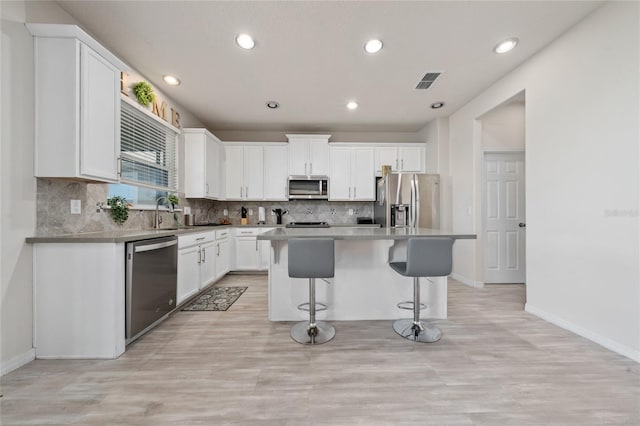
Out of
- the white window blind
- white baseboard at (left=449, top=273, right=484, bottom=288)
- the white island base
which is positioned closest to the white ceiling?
the white window blind

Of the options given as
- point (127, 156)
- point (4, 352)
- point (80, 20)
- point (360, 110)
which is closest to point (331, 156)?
point (360, 110)

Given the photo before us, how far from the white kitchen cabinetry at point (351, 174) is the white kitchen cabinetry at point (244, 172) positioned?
1425 mm

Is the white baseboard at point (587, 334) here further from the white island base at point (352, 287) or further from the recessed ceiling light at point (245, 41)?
the recessed ceiling light at point (245, 41)

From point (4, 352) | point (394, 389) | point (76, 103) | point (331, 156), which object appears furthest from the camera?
point (331, 156)

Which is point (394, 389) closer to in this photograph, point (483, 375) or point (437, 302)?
point (483, 375)

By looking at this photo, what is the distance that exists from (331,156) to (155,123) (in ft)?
9.65

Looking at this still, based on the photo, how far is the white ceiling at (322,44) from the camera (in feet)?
7.03

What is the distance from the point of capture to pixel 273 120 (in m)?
4.72

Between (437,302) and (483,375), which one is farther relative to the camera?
(437,302)

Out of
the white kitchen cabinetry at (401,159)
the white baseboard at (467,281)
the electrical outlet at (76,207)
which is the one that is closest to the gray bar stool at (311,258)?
the electrical outlet at (76,207)

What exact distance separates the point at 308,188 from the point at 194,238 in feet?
7.87

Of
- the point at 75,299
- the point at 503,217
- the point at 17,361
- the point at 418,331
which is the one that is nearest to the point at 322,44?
the point at 418,331

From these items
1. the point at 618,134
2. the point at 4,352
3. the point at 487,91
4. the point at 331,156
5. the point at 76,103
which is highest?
the point at 487,91

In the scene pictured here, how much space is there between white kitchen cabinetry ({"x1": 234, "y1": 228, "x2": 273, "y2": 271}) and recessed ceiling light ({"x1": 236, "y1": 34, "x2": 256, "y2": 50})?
2.92 m
